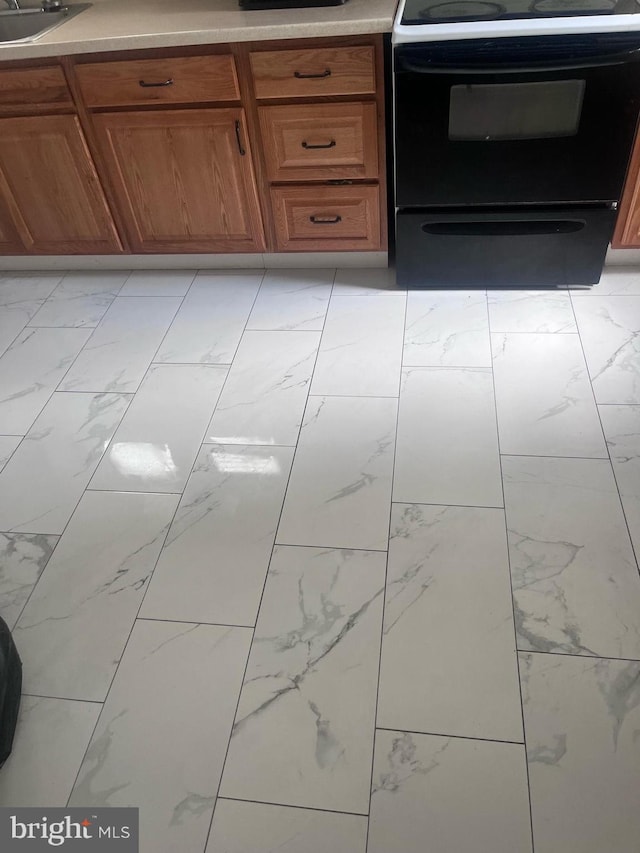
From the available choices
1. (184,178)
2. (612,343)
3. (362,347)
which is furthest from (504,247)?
(184,178)

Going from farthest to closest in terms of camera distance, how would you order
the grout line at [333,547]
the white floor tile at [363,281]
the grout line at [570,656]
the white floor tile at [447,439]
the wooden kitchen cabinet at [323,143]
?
1. the white floor tile at [363,281]
2. the wooden kitchen cabinet at [323,143]
3. the white floor tile at [447,439]
4. the grout line at [333,547]
5. the grout line at [570,656]

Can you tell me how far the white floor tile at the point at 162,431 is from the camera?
1892 mm

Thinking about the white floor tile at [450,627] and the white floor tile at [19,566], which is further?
the white floor tile at [19,566]

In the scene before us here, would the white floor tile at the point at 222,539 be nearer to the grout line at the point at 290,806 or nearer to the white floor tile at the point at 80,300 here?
the grout line at the point at 290,806

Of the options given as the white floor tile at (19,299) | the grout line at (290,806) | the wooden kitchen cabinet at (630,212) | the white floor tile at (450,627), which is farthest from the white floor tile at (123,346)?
the wooden kitchen cabinet at (630,212)

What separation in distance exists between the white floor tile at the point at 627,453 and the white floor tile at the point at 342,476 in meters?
0.61

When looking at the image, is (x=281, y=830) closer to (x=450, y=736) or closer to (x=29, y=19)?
(x=450, y=736)

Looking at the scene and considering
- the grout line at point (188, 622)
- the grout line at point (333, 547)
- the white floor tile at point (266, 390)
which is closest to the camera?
the grout line at point (188, 622)

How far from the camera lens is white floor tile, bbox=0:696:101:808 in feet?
4.21

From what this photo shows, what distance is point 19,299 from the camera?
108 inches

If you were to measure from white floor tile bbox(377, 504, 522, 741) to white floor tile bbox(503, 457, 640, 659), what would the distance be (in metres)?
0.05

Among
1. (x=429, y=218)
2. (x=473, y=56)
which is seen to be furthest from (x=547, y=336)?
(x=473, y=56)

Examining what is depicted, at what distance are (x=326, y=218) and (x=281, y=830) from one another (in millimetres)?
1989

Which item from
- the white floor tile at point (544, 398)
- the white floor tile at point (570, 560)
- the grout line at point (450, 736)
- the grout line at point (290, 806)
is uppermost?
the grout line at point (290, 806)
